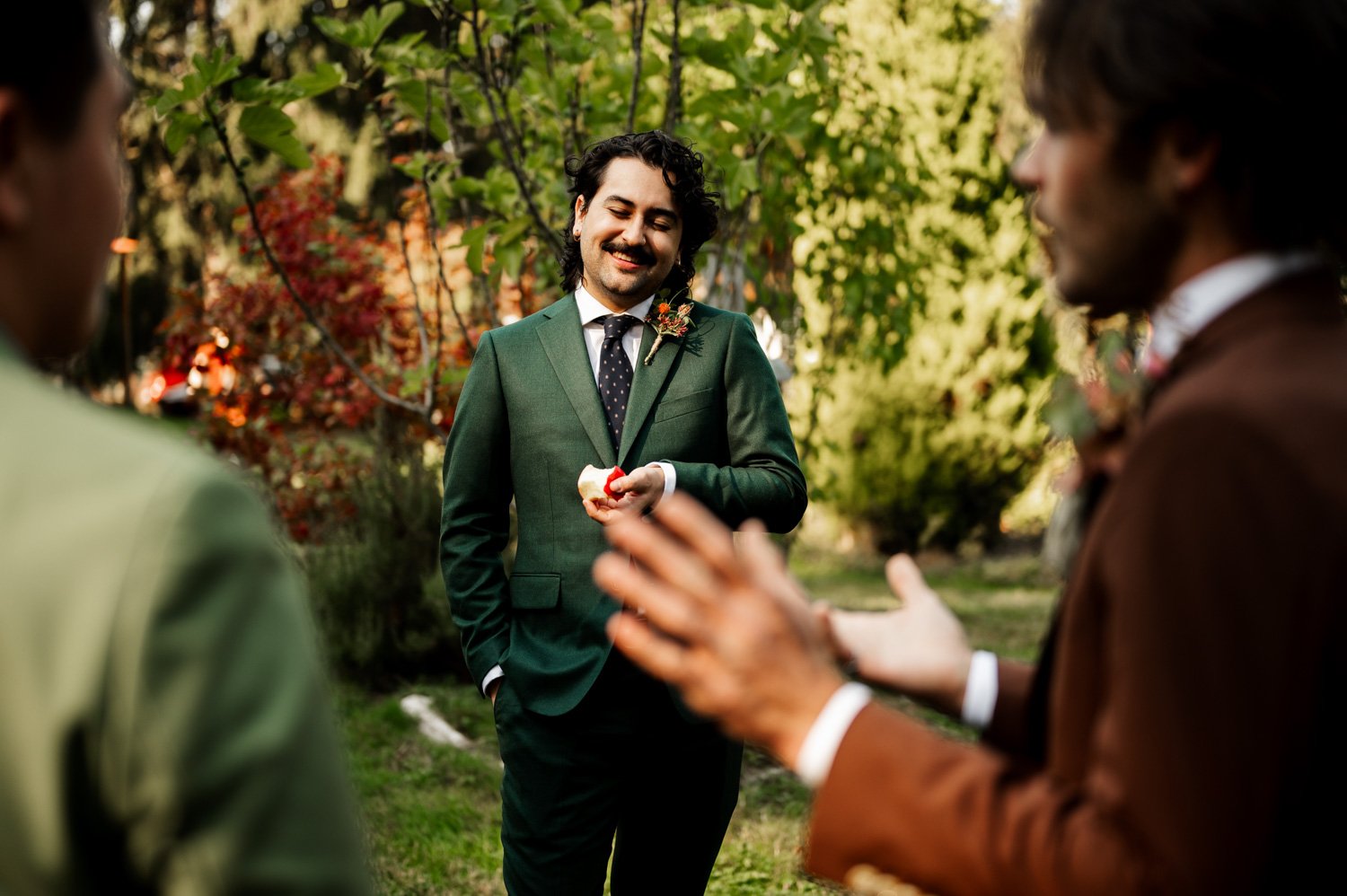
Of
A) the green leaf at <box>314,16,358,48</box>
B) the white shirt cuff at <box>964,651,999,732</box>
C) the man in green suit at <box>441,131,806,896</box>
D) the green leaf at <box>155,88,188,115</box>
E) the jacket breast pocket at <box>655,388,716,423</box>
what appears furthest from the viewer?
the green leaf at <box>314,16,358,48</box>

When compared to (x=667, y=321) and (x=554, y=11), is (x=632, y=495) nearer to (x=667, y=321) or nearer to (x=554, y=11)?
(x=667, y=321)

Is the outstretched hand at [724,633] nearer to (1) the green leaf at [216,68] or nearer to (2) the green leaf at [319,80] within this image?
(1) the green leaf at [216,68]

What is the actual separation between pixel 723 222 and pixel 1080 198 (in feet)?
14.1

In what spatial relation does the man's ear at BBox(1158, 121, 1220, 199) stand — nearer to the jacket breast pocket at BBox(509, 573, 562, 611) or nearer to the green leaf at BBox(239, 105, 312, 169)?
the jacket breast pocket at BBox(509, 573, 562, 611)

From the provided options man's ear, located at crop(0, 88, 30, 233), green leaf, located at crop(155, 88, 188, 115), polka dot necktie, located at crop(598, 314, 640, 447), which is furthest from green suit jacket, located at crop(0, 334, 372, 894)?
green leaf, located at crop(155, 88, 188, 115)

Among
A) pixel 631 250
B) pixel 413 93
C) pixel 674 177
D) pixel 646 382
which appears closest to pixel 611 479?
pixel 646 382

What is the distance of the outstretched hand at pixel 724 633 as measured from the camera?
1075 millimetres

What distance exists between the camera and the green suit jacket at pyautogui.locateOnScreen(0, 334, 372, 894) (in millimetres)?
771

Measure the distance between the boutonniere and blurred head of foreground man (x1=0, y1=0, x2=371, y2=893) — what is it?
2.01 meters

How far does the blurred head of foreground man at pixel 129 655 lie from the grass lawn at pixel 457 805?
3.51 m

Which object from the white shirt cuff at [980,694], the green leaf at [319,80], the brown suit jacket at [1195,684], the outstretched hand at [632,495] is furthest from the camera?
the green leaf at [319,80]

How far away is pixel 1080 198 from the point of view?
3.67 ft

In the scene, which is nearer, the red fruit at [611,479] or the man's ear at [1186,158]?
the man's ear at [1186,158]

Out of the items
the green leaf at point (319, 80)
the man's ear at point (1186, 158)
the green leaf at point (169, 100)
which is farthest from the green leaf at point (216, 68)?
the man's ear at point (1186, 158)
